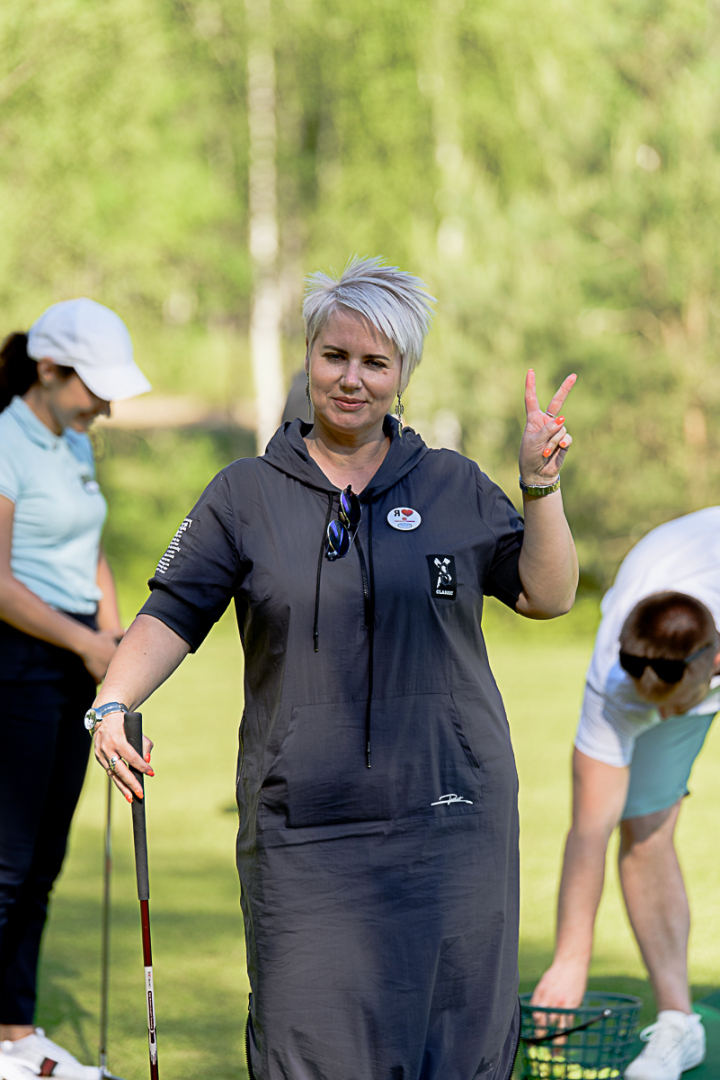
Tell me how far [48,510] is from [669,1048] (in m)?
2.17

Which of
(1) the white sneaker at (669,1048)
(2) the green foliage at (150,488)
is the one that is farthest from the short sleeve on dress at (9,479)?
(2) the green foliage at (150,488)

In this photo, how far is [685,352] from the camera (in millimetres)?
13625

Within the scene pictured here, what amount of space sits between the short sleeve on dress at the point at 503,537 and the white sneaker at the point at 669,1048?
5.12 feet

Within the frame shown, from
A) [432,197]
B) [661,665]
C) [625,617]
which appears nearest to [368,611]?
[661,665]

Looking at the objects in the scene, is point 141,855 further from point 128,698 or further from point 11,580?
point 11,580

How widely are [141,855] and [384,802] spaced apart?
0.49 m

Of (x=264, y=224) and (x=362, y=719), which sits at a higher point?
(x=264, y=224)

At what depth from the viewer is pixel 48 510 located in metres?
3.22

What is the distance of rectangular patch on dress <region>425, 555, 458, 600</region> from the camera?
2.29m

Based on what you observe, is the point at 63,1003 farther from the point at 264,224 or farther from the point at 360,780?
the point at 264,224

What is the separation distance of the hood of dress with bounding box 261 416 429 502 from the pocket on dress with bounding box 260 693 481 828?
408mm

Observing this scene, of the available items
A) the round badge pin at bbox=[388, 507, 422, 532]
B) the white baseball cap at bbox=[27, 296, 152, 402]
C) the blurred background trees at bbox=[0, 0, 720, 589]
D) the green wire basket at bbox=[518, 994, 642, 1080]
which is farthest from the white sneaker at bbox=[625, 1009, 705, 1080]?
the blurred background trees at bbox=[0, 0, 720, 589]

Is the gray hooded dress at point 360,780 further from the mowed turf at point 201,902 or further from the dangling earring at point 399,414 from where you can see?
the mowed turf at point 201,902

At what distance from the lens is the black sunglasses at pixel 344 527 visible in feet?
7.50
